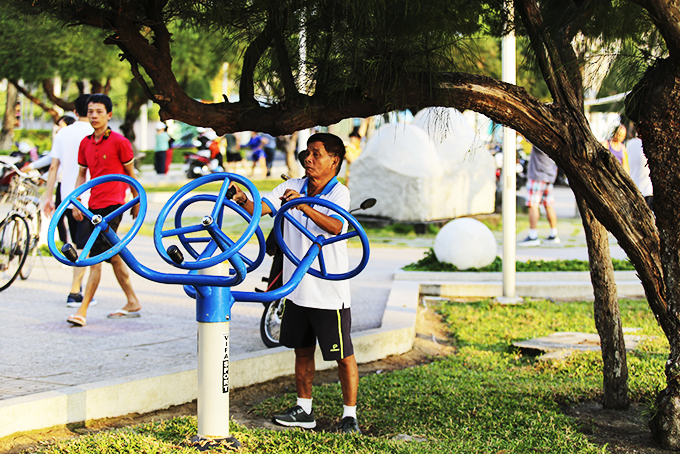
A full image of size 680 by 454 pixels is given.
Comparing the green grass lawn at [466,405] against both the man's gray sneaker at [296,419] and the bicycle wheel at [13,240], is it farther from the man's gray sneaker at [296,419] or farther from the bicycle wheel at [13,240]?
the bicycle wheel at [13,240]

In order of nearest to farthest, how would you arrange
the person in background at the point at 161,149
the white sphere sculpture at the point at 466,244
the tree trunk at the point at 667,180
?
the tree trunk at the point at 667,180, the white sphere sculpture at the point at 466,244, the person in background at the point at 161,149

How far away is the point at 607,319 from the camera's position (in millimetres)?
4555

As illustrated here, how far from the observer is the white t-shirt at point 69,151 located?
697 cm

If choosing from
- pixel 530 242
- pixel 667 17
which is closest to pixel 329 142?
pixel 667 17

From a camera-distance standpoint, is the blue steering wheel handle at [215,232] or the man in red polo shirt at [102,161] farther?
the man in red polo shirt at [102,161]

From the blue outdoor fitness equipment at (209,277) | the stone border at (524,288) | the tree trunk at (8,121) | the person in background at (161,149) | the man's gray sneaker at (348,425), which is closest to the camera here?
the blue outdoor fitness equipment at (209,277)

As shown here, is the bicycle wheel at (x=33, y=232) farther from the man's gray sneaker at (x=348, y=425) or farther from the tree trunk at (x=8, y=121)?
the tree trunk at (x=8, y=121)

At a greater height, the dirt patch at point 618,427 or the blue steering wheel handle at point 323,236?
the blue steering wheel handle at point 323,236

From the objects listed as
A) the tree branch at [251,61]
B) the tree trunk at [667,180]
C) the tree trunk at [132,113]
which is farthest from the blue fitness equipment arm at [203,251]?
the tree trunk at [132,113]

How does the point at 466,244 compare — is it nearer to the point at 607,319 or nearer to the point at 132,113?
the point at 607,319

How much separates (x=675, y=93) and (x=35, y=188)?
6.80 m

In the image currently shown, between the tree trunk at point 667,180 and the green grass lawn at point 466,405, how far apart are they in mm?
494

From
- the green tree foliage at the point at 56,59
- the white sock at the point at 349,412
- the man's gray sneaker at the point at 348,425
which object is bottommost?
the man's gray sneaker at the point at 348,425

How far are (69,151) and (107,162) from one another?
1269 millimetres
